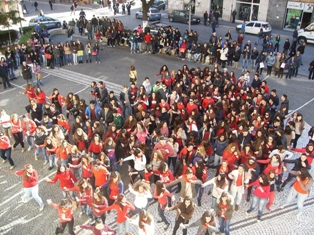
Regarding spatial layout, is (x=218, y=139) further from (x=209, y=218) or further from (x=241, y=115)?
(x=209, y=218)

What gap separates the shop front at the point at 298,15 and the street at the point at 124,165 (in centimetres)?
125

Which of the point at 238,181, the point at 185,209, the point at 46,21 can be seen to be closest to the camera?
the point at 185,209

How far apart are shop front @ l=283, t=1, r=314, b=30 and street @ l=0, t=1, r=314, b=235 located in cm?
125

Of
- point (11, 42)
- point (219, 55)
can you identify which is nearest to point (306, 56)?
point (219, 55)

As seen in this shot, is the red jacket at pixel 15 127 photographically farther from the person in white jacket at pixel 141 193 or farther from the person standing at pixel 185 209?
the person standing at pixel 185 209

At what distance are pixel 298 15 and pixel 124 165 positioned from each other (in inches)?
964

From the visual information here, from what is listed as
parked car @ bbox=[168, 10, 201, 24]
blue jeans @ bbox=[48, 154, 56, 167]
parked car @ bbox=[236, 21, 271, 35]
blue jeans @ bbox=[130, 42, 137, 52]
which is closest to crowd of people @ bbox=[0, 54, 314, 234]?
blue jeans @ bbox=[48, 154, 56, 167]

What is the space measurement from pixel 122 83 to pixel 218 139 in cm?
905

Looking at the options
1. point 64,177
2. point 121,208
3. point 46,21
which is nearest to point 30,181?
point 64,177

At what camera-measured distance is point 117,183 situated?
7.88 meters

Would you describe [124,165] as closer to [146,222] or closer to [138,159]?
[138,159]

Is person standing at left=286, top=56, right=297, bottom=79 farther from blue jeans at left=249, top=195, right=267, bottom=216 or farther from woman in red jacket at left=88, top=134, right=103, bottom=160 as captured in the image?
woman in red jacket at left=88, top=134, right=103, bottom=160

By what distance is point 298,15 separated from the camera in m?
28.8

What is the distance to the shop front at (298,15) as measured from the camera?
28.0m
